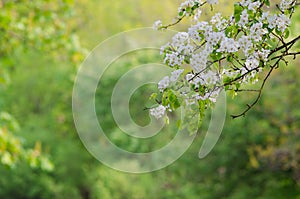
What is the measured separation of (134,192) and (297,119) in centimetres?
683

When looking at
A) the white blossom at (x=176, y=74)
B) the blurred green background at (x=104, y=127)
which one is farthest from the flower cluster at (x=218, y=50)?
the blurred green background at (x=104, y=127)

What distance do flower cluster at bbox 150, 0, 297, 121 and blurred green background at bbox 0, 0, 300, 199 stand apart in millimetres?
2733

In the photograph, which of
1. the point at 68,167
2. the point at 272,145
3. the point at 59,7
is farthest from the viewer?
the point at 68,167

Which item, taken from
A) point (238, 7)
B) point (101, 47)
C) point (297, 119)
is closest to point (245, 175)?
point (297, 119)

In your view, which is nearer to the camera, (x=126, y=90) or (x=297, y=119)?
(x=297, y=119)

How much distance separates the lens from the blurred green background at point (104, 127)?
7414 mm

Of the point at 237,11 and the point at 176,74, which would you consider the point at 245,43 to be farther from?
the point at 176,74

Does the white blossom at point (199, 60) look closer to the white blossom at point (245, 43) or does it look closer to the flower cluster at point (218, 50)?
the flower cluster at point (218, 50)

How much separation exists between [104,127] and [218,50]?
18.6 m

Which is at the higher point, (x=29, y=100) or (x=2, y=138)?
(x=29, y=100)

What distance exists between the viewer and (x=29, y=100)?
2514cm

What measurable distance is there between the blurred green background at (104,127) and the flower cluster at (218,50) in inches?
108

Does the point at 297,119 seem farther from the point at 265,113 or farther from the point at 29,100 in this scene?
the point at 29,100

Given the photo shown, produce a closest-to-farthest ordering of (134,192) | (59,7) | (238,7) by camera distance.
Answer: (238,7) → (59,7) → (134,192)
